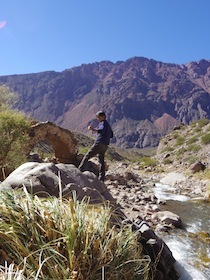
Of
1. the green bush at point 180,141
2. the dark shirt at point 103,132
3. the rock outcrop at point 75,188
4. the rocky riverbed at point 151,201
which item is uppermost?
the dark shirt at point 103,132

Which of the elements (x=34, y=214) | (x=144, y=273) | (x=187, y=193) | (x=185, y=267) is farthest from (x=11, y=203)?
(x=187, y=193)

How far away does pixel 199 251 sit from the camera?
6301 mm

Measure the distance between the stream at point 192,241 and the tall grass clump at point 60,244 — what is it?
94.9 inches

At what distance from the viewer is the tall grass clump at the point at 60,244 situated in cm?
261

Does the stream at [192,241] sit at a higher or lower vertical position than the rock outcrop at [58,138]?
lower

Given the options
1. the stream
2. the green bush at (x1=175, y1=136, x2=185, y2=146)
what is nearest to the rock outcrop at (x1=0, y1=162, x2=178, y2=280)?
the stream

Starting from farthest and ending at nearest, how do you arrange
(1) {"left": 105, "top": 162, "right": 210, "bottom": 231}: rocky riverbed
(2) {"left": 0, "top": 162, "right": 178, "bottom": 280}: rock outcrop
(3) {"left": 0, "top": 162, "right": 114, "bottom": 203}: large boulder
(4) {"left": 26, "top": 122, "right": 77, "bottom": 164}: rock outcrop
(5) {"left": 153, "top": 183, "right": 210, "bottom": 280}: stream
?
(4) {"left": 26, "top": 122, "right": 77, "bottom": 164}: rock outcrop → (1) {"left": 105, "top": 162, "right": 210, "bottom": 231}: rocky riverbed → (3) {"left": 0, "top": 162, "right": 114, "bottom": 203}: large boulder → (5) {"left": 153, "top": 183, "right": 210, "bottom": 280}: stream → (2) {"left": 0, "top": 162, "right": 178, "bottom": 280}: rock outcrop

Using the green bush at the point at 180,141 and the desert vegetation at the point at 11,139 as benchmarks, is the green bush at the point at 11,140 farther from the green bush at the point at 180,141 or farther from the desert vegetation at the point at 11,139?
the green bush at the point at 180,141

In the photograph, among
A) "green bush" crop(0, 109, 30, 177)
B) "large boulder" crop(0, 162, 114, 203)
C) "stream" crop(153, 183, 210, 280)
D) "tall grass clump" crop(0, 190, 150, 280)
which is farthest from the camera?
"green bush" crop(0, 109, 30, 177)

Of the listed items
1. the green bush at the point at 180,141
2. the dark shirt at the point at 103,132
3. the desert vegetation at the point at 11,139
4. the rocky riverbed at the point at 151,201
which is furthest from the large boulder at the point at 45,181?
the green bush at the point at 180,141

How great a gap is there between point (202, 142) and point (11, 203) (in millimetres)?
32759

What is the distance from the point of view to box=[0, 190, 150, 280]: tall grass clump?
261 cm

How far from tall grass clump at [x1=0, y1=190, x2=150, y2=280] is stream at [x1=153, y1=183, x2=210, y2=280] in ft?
7.91

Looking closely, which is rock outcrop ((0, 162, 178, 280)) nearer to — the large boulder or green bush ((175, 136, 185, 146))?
the large boulder
